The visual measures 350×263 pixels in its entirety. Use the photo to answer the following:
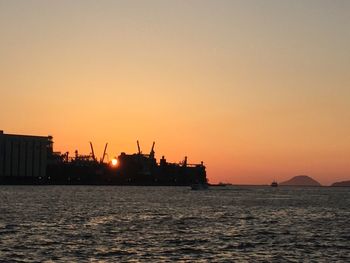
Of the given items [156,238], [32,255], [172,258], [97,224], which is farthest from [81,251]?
[97,224]

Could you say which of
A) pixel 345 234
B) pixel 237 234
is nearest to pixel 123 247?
pixel 237 234

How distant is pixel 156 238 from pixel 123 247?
820 cm

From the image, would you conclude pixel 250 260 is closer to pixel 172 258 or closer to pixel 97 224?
pixel 172 258

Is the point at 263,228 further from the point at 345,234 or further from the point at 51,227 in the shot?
the point at 51,227

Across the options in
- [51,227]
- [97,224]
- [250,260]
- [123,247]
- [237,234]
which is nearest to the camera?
[250,260]

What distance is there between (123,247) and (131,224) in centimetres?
2455

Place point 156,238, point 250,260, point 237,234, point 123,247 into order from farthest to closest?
point 237,234 < point 156,238 < point 123,247 < point 250,260

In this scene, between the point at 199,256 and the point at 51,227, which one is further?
the point at 51,227

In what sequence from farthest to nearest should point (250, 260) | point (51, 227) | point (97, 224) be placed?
point (97, 224) < point (51, 227) < point (250, 260)

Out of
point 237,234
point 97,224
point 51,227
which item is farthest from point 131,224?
point 237,234

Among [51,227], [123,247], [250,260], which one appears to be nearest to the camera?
[250,260]

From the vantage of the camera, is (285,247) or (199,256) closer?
(199,256)

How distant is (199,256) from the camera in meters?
50.8

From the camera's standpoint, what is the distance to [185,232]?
2763 inches
